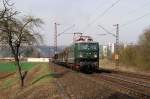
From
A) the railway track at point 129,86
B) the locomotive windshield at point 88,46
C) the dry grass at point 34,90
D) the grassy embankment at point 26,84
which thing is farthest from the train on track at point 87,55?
the railway track at point 129,86

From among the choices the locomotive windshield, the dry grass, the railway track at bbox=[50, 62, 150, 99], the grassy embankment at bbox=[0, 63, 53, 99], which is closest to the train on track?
the locomotive windshield

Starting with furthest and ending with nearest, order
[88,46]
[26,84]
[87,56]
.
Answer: [88,46] < [87,56] < [26,84]

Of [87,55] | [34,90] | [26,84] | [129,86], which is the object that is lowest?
[26,84]

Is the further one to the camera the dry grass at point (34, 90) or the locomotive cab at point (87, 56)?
the locomotive cab at point (87, 56)

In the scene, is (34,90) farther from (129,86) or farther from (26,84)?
(26,84)

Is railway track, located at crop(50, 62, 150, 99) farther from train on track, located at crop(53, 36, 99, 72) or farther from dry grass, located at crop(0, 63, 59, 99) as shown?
train on track, located at crop(53, 36, 99, 72)

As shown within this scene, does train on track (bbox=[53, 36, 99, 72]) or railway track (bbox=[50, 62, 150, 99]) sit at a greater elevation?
train on track (bbox=[53, 36, 99, 72])

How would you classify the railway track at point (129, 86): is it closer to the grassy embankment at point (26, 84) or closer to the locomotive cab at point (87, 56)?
the grassy embankment at point (26, 84)

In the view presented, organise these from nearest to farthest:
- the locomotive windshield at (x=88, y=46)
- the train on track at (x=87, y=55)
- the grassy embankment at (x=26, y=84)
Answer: the grassy embankment at (x=26, y=84) → the train on track at (x=87, y=55) → the locomotive windshield at (x=88, y=46)

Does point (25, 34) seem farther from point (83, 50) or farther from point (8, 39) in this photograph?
point (83, 50)

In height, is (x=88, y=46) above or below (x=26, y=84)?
above

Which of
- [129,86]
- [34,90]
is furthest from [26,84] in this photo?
[129,86]

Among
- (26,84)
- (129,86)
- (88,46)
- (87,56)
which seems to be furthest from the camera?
(88,46)

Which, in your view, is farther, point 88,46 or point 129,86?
point 88,46
